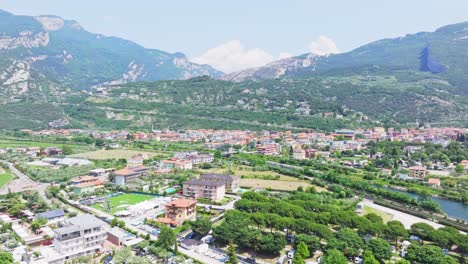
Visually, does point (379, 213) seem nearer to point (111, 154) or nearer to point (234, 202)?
Answer: point (234, 202)

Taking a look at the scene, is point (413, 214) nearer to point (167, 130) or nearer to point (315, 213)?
point (315, 213)

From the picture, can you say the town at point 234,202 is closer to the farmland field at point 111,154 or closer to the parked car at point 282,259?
the parked car at point 282,259

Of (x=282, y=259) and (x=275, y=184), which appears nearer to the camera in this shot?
(x=282, y=259)

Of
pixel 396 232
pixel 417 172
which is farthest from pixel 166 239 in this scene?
pixel 417 172

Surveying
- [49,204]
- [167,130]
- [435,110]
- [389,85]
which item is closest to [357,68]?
[389,85]

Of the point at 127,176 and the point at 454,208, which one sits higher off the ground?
the point at 127,176

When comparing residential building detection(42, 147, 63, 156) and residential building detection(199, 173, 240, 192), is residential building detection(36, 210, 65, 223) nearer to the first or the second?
residential building detection(199, 173, 240, 192)

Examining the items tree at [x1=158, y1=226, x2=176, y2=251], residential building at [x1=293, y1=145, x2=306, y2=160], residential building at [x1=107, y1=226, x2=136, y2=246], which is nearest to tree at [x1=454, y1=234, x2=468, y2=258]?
tree at [x1=158, y1=226, x2=176, y2=251]
